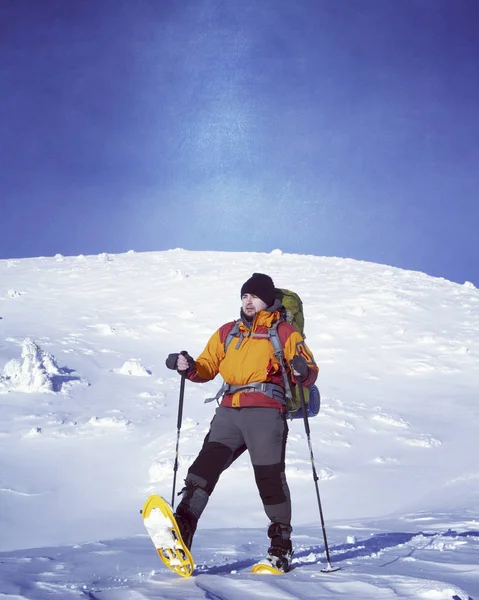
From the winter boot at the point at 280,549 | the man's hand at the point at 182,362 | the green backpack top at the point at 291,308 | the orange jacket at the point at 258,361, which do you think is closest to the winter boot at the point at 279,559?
the winter boot at the point at 280,549

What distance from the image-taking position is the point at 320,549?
176 inches

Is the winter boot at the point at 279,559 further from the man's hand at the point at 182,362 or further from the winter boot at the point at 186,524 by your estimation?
the man's hand at the point at 182,362

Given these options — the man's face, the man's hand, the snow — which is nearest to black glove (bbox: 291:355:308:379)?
the man's face

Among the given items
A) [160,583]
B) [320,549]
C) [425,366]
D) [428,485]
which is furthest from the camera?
[425,366]

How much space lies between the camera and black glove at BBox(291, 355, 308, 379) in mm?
3688

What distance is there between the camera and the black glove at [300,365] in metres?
3.69

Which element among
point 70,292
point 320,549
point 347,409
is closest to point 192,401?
point 347,409

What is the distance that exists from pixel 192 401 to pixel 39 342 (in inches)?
186

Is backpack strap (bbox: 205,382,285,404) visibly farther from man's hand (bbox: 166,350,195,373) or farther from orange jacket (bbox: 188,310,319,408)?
man's hand (bbox: 166,350,195,373)

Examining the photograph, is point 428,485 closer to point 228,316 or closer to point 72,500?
point 72,500

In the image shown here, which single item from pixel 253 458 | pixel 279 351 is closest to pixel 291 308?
pixel 279 351

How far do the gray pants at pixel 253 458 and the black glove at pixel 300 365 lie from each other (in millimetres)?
341

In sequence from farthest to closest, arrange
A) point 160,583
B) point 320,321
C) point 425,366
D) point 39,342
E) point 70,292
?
1. point 70,292
2. point 320,321
3. point 425,366
4. point 39,342
5. point 160,583

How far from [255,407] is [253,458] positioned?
0.35m
